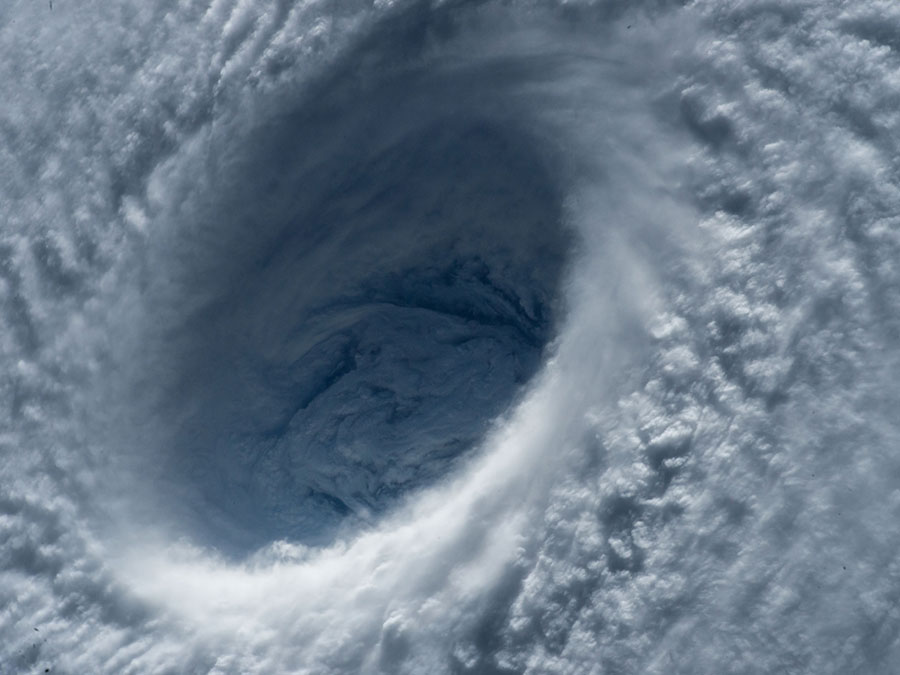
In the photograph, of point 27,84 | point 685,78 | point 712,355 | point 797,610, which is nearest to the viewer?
point 797,610

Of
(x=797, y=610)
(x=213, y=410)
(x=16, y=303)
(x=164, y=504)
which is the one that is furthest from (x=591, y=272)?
(x=16, y=303)

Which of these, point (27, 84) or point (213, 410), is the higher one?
point (27, 84)

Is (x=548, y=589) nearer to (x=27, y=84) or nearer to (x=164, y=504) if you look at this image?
(x=164, y=504)

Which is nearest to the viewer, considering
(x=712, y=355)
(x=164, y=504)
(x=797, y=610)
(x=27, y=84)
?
(x=797, y=610)

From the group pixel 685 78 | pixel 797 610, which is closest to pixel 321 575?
pixel 797 610

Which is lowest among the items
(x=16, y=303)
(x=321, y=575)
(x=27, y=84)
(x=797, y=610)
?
(x=797, y=610)

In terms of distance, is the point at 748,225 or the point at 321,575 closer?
the point at 748,225

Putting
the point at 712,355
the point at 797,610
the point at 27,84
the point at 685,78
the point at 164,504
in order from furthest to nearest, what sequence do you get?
1. the point at 27,84
2. the point at 164,504
3. the point at 685,78
4. the point at 712,355
5. the point at 797,610

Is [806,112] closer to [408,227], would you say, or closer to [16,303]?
[408,227]

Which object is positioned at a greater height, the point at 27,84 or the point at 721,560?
the point at 27,84
